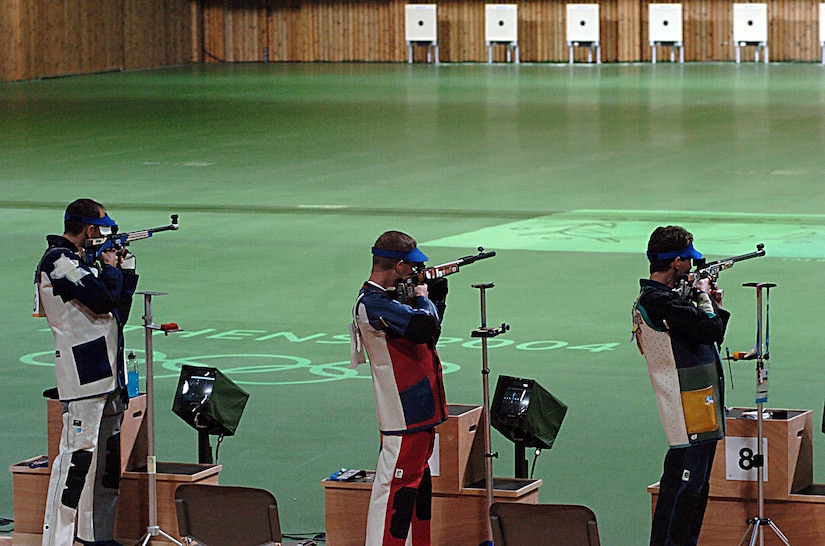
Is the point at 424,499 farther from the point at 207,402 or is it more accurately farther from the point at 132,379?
the point at 132,379

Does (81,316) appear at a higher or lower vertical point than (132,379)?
higher

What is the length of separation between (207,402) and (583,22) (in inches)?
1496

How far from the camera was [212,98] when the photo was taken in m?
33.4

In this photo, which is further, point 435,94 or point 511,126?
point 435,94

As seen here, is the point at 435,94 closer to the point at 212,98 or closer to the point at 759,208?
the point at 212,98

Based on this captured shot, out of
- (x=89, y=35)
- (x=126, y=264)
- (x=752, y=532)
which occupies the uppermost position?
(x=89, y=35)

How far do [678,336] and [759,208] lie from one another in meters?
11.5

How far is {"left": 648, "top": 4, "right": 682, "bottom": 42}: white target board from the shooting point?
1718 inches

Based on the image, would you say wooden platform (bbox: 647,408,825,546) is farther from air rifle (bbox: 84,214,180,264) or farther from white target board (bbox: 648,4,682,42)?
white target board (bbox: 648,4,682,42)

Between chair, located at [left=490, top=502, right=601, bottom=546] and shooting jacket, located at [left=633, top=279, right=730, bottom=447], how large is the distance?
917mm

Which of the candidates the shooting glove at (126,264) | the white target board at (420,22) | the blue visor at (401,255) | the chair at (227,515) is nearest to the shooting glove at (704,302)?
the blue visor at (401,255)

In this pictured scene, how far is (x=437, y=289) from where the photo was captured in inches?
273

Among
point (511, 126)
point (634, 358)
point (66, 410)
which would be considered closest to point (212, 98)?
point (511, 126)

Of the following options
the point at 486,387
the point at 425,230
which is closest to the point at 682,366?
the point at 486,387
